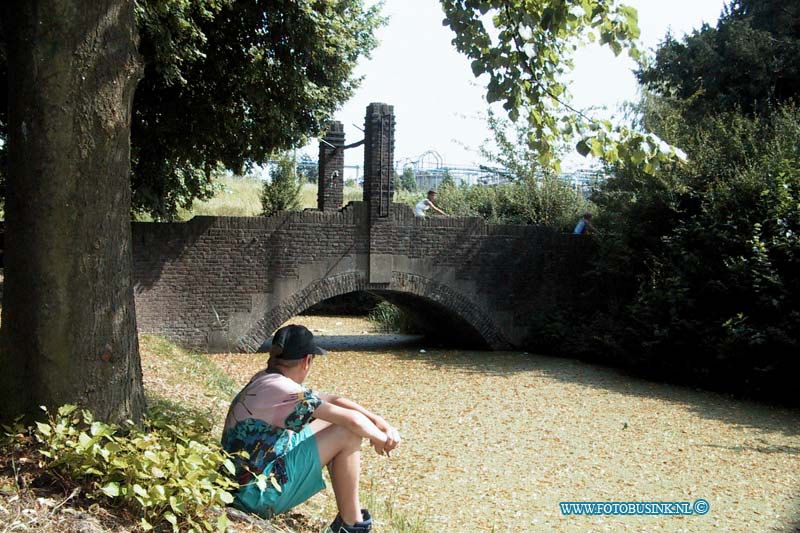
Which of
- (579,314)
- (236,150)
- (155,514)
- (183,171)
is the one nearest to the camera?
(155,514)

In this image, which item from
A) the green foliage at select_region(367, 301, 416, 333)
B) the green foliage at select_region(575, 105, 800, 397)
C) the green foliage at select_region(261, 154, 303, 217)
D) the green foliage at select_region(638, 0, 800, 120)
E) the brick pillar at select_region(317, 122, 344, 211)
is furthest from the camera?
the green foliage at select_region(261, 154, 303, 217)

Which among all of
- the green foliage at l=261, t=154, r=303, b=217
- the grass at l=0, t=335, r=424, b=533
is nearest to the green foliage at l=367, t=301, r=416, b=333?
the green foliage at l=261, t=154, r=303, b=217

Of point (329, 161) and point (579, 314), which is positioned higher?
point (329, 161)

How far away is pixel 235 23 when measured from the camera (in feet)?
39.0

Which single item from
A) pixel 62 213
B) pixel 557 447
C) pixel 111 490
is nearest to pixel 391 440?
pixel 111 490

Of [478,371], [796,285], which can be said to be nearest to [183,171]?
[478,371]

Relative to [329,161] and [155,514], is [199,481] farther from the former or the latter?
[329,161]

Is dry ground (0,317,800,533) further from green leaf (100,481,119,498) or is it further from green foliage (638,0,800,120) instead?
green foliage (638,0,800,120)

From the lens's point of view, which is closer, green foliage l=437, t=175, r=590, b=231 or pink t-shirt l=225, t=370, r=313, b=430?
pink t-shirt l=225, t=370, r=313, b=430

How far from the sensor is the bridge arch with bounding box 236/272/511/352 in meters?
15.0

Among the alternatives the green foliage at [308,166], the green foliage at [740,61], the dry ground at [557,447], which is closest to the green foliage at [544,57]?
the dry ground at [557,447]

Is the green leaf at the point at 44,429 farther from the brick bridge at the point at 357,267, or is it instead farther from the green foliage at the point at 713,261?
→ the green foliage at the point at 713,261

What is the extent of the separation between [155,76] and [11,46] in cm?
807

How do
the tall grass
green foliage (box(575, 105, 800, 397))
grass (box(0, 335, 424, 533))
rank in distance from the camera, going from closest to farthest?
grass (box(0, 335, 424, 533)), green foliage (box(575, 105, 800, 397)), the tall grass
